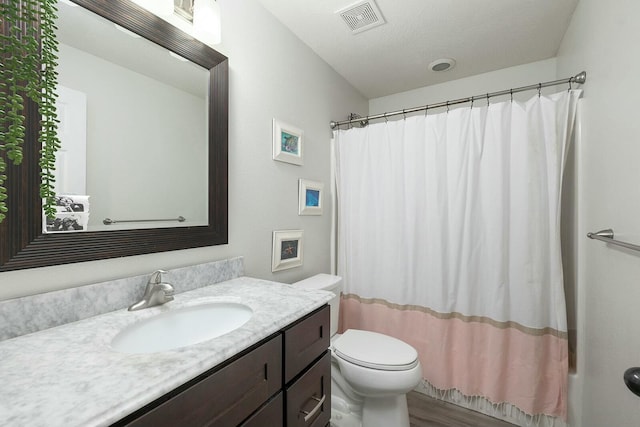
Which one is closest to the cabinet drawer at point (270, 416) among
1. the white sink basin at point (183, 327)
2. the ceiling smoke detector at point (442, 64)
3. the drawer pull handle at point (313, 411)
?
the drawer pull handle at point (313, 411)

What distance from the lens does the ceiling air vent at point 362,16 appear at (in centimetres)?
150

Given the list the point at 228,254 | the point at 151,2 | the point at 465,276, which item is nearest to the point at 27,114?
the point at 151,2

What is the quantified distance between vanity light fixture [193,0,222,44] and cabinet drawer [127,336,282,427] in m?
1.20

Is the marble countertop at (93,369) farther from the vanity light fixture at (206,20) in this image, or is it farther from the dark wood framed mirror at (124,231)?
the vanity light fixture at (206,20)

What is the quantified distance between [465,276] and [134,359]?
169 cm

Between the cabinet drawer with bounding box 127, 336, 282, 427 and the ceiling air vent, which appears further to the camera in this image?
the ceiling air vent

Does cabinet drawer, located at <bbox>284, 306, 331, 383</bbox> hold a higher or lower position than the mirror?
lower

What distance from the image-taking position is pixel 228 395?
648 millimetres

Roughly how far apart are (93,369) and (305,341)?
1.82 ft

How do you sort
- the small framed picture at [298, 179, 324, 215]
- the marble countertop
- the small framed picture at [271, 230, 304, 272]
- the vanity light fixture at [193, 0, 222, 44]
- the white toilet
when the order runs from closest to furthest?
1. the marble countertop
2. the vanity light fixture at [193, 0, 222, 44]
3. the white toilet
4. the small framed picture at [271, 230, 304, 272]
5. the small framed picture at [298, 179, 324, 215]

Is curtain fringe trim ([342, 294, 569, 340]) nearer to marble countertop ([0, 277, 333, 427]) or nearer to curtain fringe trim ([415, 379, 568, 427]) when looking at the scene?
curtain fringe trim ([415, 379, 568, 427])

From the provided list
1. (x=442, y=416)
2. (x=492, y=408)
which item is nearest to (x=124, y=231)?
(x=442, y=416)

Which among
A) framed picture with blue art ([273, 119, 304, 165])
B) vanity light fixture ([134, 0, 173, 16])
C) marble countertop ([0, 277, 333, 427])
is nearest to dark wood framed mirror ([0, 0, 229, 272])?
vanity light fixture ([134, 0, 173, 16])

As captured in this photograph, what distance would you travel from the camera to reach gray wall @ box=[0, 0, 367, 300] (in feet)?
4.35
